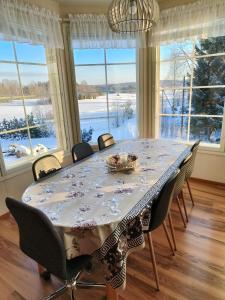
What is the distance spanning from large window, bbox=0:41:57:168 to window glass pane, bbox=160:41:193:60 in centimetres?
171

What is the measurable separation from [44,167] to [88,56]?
2025mm

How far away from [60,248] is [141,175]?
34.2 inches

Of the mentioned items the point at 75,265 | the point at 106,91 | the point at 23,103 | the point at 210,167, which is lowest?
the point at 210,167

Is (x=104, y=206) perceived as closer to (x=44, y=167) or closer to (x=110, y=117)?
(x=44, y=167)

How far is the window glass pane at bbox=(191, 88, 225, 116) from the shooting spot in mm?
2859

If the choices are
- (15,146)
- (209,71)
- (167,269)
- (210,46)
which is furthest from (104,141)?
(210,46)

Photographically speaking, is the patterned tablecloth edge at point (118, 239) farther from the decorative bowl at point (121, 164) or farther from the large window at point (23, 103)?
the large window at point (23, 103)

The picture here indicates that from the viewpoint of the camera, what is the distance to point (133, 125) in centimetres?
361

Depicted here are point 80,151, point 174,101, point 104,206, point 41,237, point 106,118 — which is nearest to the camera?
point 41,237

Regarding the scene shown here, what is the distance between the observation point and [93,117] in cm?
343

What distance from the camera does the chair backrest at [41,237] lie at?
1063mm

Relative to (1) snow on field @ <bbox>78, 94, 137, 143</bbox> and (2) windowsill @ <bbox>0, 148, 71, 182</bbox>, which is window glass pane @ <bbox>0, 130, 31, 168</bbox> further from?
(1) snow on field @ <bbox>78, 94, 137, 143</bbox>

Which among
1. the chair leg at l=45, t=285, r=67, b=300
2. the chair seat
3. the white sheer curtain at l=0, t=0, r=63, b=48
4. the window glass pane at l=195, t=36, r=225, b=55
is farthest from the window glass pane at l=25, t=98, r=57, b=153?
the window glass pane at l=195, t=36, r=225, b=55

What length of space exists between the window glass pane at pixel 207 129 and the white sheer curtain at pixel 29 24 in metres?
2.19
